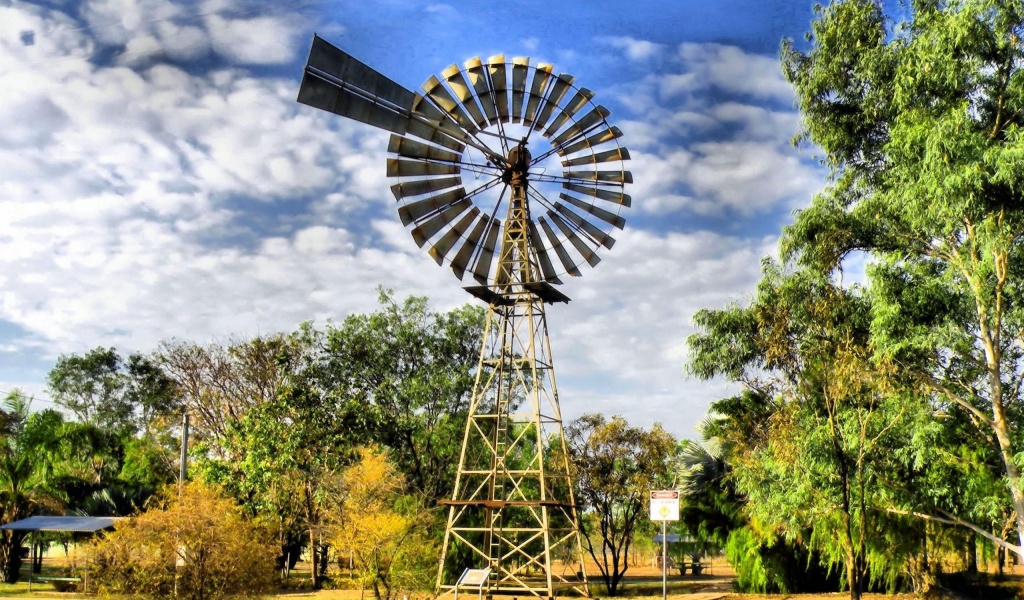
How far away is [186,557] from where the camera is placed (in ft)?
58.9

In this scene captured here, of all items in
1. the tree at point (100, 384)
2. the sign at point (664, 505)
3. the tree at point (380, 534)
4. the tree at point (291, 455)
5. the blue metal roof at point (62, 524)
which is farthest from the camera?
the tree at point (100, 384)

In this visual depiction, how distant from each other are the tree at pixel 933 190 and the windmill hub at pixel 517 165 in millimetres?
6856

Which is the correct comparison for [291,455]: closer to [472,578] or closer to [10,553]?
[10,553]

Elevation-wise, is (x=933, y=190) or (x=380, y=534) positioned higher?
(x=933, y=190)

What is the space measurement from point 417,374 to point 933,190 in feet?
74.2

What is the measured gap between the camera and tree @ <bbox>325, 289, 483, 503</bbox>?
3441 cm

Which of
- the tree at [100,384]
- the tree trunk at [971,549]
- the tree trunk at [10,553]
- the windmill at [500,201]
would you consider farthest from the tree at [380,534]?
Answer: the tree at [100,384]

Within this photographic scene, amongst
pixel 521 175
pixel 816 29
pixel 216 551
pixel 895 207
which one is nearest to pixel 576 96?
pixel 521 175

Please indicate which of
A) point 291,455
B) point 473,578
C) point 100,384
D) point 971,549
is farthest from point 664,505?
point 100,384

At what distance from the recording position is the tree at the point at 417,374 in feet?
113

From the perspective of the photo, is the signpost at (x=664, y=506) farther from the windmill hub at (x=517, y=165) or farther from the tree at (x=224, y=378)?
the tree at (x=224, y=378)

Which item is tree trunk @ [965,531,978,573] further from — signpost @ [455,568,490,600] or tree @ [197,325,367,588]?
tree @ [197,325,367,588]

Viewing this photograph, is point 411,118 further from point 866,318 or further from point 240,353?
point 240,353

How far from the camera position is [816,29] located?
21078 mm
